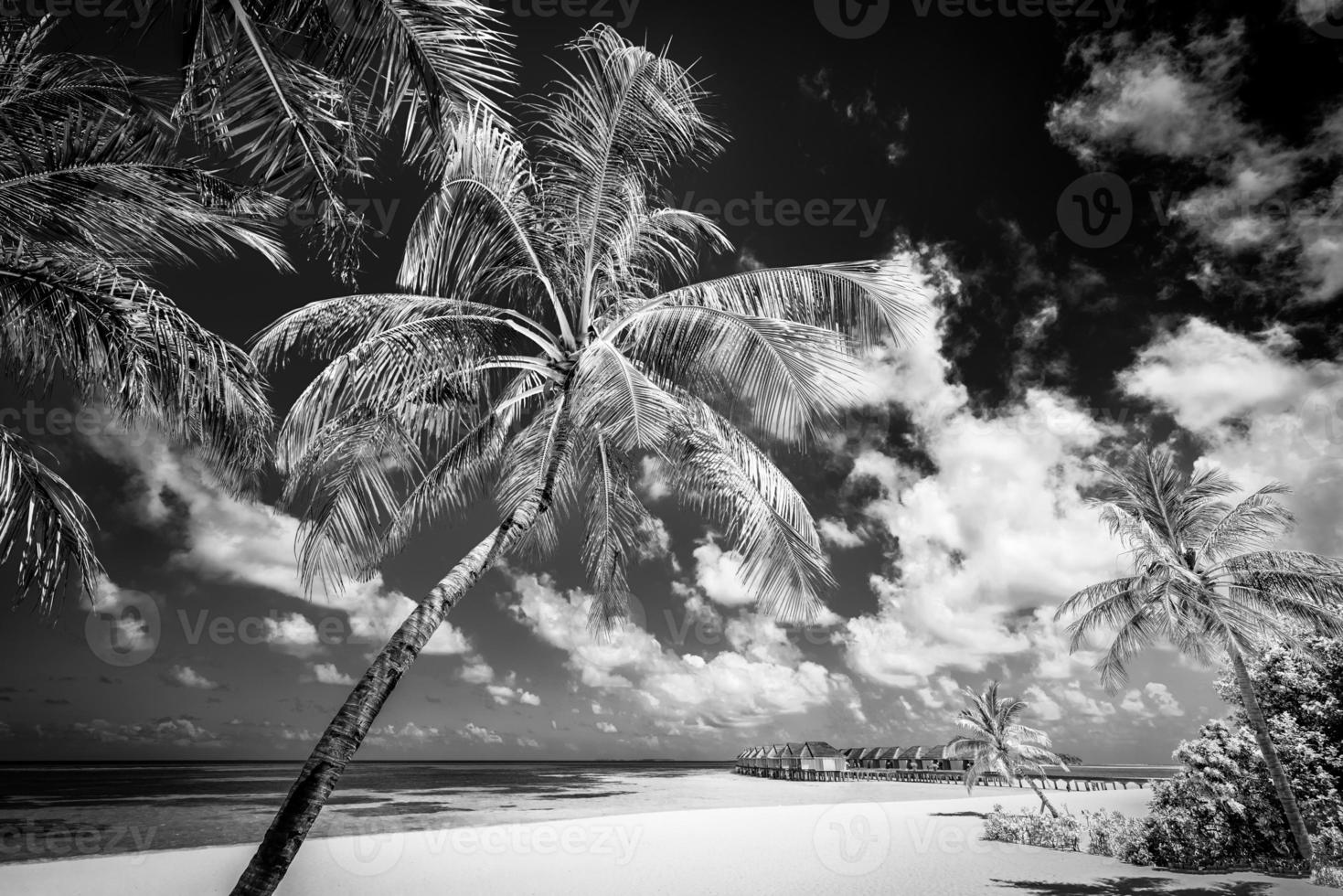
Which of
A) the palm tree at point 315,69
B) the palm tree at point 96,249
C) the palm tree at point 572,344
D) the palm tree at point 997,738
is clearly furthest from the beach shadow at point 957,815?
the palm tree at point 315,69

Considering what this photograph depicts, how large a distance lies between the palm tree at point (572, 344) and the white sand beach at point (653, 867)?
938 centimetres

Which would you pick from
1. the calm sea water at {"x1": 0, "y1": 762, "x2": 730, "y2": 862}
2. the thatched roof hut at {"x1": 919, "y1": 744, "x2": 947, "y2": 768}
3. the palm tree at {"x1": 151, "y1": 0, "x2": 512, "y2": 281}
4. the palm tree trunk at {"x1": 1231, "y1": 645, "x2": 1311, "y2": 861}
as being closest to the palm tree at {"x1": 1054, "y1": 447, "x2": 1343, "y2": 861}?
the palm tree trunk at {"x1": 1231, "y1": 645, "x2": 1311, "y2": 861}

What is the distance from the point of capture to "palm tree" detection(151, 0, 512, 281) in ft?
11.3

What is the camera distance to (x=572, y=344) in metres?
6.53

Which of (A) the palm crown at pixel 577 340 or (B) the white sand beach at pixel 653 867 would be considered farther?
(B) the white sand beach at pixel 653 867

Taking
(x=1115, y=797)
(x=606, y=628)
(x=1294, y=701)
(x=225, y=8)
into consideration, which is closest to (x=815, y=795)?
(x=1115, y=797)

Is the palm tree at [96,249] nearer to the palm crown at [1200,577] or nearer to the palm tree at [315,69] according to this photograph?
the palm tree at [315,69]

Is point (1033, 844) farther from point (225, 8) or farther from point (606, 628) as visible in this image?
point (225, 8)

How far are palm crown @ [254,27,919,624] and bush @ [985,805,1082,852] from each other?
1539 centimetres

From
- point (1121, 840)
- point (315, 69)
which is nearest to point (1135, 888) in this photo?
point (1121, 840)

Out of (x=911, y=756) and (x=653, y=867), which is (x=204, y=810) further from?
(x=911, y=756)

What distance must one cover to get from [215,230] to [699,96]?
15.2 ft

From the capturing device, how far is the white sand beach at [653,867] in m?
12.1

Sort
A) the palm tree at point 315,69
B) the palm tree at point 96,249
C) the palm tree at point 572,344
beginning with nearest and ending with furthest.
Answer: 1. the palm tree at point 315,69
2. the palm tree at point 96,249
3. the palm tree at point 572,344
